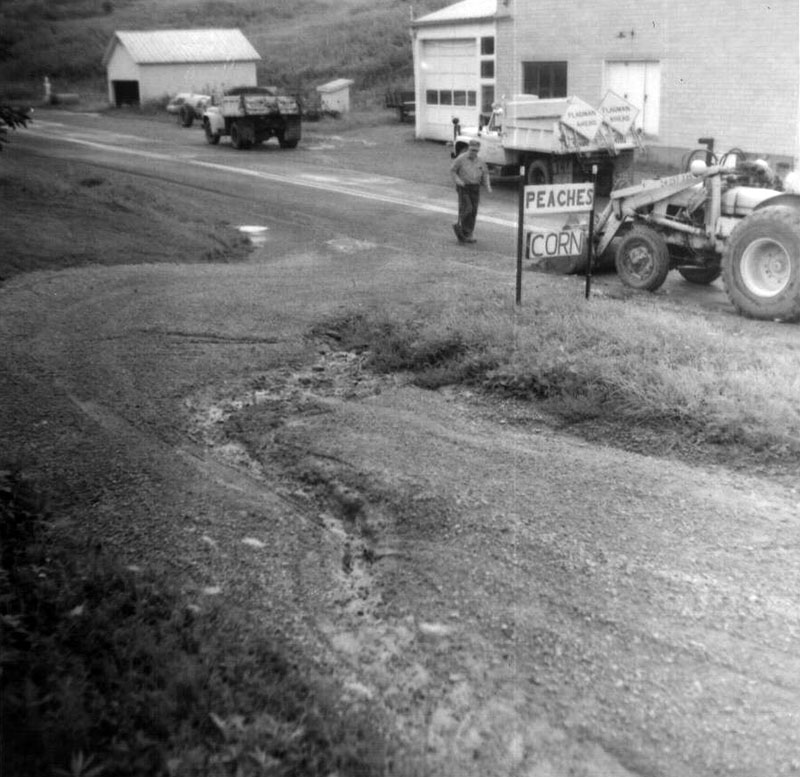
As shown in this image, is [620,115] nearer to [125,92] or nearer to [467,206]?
[467,206]

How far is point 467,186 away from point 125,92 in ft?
113

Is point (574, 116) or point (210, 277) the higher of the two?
point (574, 116)

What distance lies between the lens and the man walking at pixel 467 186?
57.1 feet

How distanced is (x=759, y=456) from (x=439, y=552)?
2.64 metres

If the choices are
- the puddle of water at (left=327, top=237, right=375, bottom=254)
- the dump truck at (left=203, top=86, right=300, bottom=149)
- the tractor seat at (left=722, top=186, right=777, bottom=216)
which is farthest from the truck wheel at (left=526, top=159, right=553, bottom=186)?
the dump truck at (left=203, top=86, right=300, bottom=149)

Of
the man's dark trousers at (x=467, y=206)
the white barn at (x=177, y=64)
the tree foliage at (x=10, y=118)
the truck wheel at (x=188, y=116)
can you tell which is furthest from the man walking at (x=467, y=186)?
the white barn at (x=177, y=64)

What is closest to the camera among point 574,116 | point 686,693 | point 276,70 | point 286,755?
point 286,755

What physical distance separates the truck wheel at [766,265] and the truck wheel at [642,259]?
1307 millimetres

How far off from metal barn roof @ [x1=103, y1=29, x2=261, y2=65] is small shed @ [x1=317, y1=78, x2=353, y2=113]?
6.38m

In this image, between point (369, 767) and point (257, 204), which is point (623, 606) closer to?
point (369, 767)

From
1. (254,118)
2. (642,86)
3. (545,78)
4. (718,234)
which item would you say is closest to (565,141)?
(642,86)

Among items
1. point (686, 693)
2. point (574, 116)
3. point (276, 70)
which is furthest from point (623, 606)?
point (276, 70)

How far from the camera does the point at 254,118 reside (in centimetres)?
3284

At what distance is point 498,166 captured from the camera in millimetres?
24094
